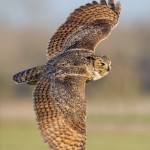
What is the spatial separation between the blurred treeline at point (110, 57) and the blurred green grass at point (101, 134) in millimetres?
2381

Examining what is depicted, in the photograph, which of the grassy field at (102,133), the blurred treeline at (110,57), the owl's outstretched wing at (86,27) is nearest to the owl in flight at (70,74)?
the owl's outstretched wing at (86,27)

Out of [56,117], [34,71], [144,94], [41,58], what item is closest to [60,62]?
[34,71]

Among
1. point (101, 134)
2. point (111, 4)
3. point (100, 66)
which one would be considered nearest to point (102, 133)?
point (101, 134)

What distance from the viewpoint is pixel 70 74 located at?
35.1 feet

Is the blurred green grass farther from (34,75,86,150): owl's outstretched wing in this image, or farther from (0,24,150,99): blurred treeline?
(34,75,86,150): owl's outstretched wing

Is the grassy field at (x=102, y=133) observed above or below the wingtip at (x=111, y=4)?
below

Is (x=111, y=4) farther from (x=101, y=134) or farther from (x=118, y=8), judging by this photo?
(x=101, y=134)

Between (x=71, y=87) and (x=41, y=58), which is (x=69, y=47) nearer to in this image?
(x=71, y=87)

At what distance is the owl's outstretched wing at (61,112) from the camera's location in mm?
9930

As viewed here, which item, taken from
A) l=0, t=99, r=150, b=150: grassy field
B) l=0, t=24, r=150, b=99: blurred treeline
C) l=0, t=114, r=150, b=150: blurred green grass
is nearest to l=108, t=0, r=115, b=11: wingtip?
l=0, t=114, r=150, b=150: blurred green grass

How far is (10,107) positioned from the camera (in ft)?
156

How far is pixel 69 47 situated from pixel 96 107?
3756cm

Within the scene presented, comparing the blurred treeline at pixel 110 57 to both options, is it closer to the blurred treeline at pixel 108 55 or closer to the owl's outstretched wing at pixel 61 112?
the blurred treeline at pixel 108 55

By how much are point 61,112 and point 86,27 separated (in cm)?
287
